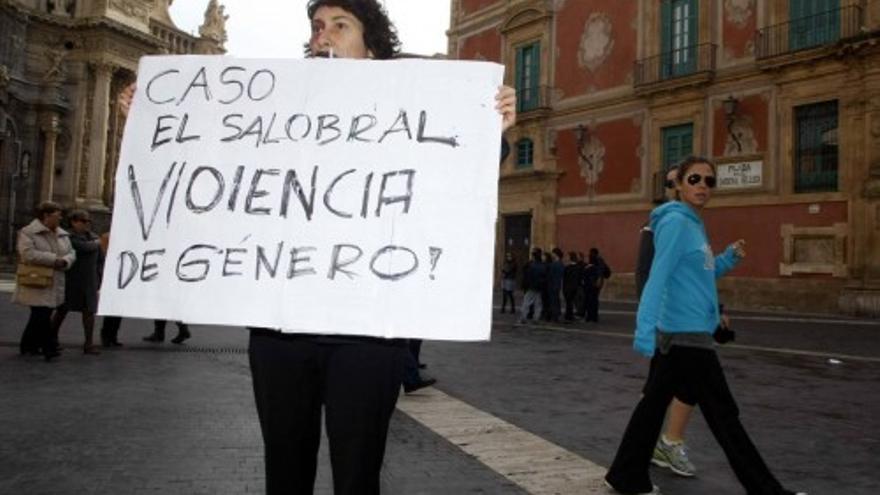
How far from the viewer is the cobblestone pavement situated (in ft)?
13.0

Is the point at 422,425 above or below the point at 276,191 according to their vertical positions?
below

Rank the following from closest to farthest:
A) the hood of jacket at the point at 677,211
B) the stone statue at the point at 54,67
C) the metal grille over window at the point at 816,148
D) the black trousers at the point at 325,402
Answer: the black trousers at the point at 325,402
the hood of jacket at the point at 677,211
the metal grille over window at the point at 816,148
the stone statue at the point at 54,67

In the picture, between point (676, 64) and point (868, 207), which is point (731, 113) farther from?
point (868, 207)

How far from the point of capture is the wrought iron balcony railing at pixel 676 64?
22391 mm

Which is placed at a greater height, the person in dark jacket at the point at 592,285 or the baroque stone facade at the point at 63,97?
the baroque stone facade at the point at 63,97

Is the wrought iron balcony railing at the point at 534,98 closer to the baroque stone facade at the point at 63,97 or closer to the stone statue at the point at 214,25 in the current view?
the baroque stone facade at the point at 63,97

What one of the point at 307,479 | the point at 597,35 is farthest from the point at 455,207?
the point at 597,35

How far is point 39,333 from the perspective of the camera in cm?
841

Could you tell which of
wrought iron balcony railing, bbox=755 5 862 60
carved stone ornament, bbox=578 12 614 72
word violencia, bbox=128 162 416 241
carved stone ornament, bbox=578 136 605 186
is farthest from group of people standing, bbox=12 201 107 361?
carved stone ornament, bbox=578 12 614 72

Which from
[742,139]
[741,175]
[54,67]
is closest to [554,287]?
[741,175]

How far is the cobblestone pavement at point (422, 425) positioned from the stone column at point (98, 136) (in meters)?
26.7

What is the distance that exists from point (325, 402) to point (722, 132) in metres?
21.9

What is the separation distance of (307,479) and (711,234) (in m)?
21.4

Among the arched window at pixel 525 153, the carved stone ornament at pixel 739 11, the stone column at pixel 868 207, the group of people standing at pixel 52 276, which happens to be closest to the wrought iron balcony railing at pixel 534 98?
the arched window at pixel 525 153
